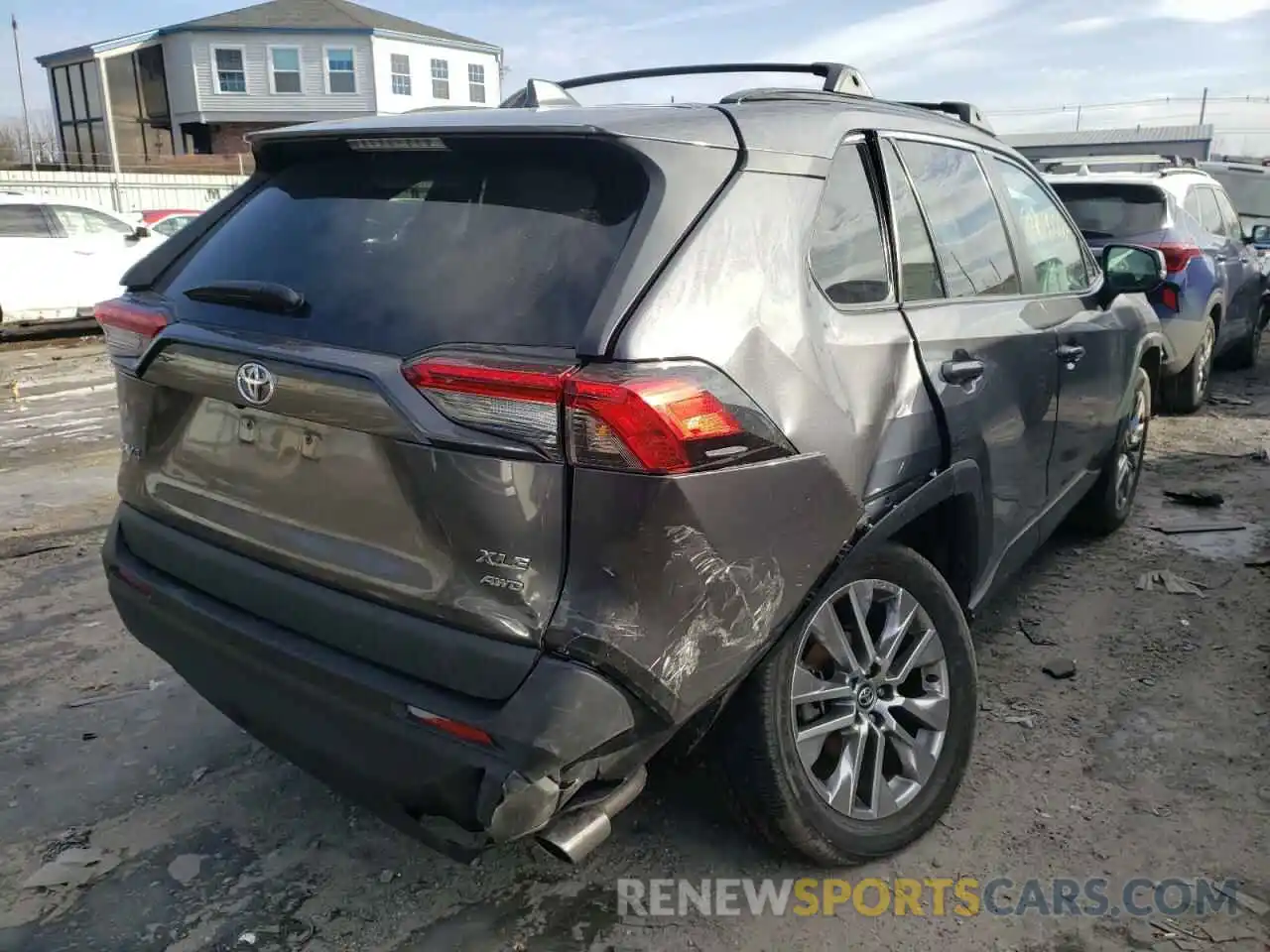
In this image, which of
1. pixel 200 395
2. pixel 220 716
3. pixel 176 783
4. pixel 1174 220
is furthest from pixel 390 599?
pixel 1174 220

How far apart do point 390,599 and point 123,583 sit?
1.05 meters

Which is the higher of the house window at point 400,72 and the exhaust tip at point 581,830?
the house window at point 400,72

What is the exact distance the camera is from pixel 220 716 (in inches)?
136

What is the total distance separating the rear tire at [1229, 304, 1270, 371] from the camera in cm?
943

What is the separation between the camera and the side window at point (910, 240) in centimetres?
280

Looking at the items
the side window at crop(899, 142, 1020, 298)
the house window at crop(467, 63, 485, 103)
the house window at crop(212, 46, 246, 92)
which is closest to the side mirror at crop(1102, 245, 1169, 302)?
the side window at crop(899, 142, 1020, 298)

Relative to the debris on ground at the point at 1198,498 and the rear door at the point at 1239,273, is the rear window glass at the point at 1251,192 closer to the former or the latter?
the rear door at the point at 1239,273

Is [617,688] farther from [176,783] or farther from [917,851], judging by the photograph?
[176,783]

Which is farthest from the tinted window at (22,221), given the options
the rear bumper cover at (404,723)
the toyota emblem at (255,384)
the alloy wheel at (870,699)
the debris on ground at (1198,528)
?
the alloy wheel at (870,699)

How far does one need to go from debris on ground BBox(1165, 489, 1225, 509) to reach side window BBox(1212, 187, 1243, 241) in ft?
12.8

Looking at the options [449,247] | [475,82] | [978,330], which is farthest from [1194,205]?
[475,82]

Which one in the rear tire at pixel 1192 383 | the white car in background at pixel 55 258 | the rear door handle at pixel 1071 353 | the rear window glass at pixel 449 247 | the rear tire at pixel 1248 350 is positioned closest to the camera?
the rear window glass at pixel 449 247

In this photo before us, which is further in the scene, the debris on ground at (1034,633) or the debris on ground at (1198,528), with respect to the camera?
the debris on ground at (1198,528)

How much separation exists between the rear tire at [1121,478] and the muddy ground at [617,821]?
0.55 m
